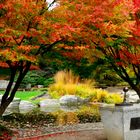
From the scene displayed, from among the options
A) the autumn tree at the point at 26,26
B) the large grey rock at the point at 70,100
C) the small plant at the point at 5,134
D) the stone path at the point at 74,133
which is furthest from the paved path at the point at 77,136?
the large grey rock at the point at 70,100

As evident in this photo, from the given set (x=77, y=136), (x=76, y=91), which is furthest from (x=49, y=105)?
(x=77, y=136)

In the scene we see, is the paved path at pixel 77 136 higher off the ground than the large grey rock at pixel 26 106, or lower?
lower

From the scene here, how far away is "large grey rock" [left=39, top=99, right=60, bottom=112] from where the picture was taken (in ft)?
61.6

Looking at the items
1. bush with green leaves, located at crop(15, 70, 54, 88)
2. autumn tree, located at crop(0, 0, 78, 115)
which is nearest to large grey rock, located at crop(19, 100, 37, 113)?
bush with green leaves, located at crop(15, 70, 54, 88)

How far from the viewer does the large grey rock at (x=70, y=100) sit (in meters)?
20.2

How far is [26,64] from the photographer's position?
1005 centimetres

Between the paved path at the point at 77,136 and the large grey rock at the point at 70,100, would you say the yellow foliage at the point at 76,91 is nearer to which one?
the large grey rock at the point at 70,100

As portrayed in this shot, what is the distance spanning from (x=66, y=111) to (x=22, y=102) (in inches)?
114

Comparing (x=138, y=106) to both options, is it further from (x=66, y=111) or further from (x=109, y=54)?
(x=66, y=111)

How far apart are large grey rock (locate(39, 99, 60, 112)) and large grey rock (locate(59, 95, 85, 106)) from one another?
31 cm

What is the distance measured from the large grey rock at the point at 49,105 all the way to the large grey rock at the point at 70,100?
0.31 metres

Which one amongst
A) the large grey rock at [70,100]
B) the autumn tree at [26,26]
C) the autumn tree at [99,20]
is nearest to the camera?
the autumn tree at [26,26]

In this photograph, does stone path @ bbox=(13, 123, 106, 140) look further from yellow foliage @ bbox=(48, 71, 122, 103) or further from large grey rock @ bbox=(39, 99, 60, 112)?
yellow foliage @ bbox=(48, 71, 122, 103)

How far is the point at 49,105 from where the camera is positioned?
19.8 m
